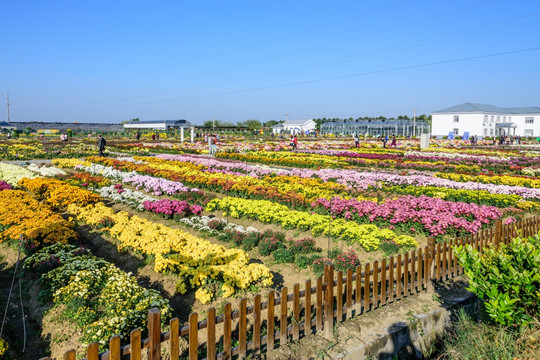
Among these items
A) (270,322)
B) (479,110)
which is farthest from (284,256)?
(479,110)

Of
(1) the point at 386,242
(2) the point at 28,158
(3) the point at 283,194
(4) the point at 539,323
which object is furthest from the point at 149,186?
(2) the point at 28,158

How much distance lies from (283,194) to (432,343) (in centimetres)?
860

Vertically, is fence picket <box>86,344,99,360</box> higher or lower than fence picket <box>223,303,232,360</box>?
higher

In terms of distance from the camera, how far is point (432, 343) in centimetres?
544

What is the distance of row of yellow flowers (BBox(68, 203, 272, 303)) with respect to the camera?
636 cm

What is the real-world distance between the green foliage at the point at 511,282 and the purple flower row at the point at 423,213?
507 centimetres

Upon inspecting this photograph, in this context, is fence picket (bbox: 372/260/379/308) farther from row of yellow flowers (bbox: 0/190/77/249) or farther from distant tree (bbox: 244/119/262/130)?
distant tree (bbox: 244/119/262/130)

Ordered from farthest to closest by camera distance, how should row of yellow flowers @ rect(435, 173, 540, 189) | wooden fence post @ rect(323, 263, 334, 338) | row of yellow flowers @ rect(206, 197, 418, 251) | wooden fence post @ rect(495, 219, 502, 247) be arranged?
row of yellow flowers @ rect(435, 173, 540, 189) < row of yellow flowers @ rect(206, 197, 418, 251) < wooden fence post @ rect(495, 219, 502, 247) < wooden fence post @ rect(323, 263, 334, 338)

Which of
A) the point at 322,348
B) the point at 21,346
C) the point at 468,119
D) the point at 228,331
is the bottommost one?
the point at 21,346

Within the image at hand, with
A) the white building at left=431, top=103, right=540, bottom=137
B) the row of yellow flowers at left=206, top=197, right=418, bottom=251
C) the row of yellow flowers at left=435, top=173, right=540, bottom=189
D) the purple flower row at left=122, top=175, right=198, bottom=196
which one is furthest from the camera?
the white building at left=431, top=103, right=540, bottom=137

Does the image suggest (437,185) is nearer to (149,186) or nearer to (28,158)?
(149,186)

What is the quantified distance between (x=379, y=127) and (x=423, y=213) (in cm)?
8086

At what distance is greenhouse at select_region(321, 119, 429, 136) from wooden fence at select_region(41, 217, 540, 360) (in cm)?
7486

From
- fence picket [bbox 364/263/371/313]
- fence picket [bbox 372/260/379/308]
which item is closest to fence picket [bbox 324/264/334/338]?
fence picket [bbox 364/263/371/313]
